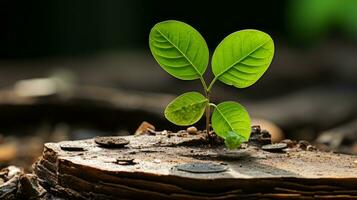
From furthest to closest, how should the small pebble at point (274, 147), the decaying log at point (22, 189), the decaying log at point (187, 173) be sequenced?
the small pebble at point (274, 147) < the decaying log at point (22, 189) < the decaying log at point (187, 173)

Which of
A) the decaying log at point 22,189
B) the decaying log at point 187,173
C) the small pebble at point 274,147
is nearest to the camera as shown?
the decaying log at point 187,173

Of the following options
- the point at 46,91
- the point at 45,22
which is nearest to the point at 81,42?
the point at 45,22

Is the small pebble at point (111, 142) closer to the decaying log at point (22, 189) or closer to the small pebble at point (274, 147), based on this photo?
the decaying log at point (22, 189)

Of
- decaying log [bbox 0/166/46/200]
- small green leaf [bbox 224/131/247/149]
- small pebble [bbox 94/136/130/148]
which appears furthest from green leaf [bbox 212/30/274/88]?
decaying log [bbox 0/166/46/200]

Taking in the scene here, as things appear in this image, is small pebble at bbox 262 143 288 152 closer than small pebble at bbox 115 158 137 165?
No

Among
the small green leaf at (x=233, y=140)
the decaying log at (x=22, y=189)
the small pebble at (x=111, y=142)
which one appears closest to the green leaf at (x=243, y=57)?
the small green leaf at (x=233, y=140)

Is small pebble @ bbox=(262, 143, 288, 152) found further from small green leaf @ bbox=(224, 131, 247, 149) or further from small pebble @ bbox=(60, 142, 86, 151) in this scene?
small pebble @ bbox=(60, 142, 86, 151)

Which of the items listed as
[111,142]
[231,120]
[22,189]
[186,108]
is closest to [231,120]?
[231,120]

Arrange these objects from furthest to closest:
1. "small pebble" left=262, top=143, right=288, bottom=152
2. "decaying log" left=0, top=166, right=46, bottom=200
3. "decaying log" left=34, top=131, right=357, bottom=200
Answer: "small pebble" left=262, top=143, right=288, bottom=152 < "decaying log" left=0, top=166, right=46, bottom=200 < "decaying log" left=34, top=131, right=357, bottom=200
